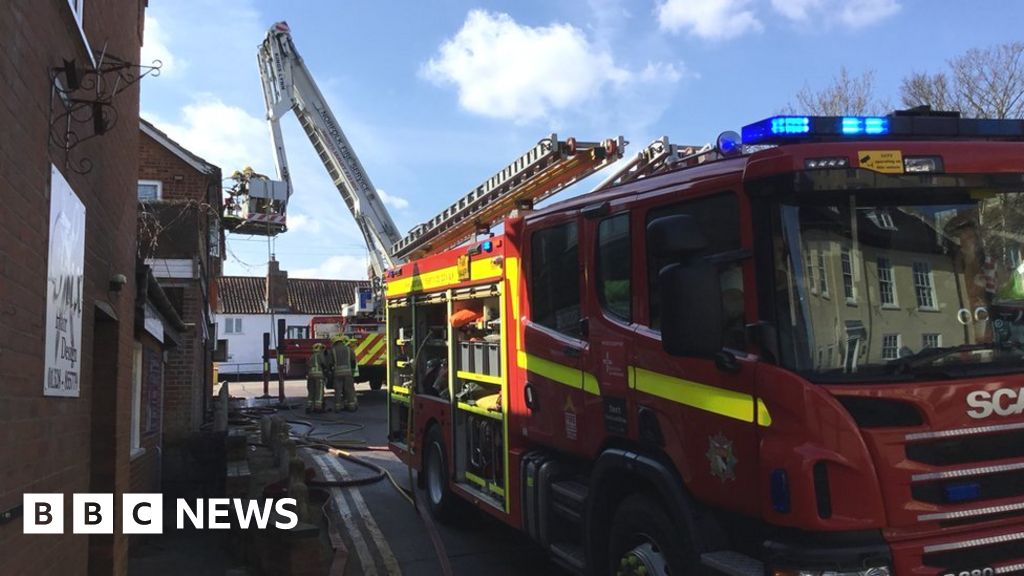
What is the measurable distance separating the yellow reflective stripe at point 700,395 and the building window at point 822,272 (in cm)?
56

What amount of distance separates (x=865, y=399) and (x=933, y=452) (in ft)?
1.14

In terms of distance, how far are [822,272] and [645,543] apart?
168 cm

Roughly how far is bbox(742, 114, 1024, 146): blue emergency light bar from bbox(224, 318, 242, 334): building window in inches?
1672

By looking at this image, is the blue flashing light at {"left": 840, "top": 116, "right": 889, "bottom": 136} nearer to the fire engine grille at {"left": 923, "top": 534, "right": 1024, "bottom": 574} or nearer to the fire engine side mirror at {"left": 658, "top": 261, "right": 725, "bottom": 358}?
the fire engine side mirror at {"left": 658, "top": 261, "right": 725, "bottom": 358}

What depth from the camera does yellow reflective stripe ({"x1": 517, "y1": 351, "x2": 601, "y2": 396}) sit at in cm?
453

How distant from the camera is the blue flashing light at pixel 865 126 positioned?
11.8 ft

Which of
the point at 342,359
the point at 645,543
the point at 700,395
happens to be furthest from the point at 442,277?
the point at 342,359

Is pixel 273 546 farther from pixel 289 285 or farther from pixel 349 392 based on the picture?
pixel 289 285

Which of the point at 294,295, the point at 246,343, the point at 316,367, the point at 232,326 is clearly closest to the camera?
the point at 316,367

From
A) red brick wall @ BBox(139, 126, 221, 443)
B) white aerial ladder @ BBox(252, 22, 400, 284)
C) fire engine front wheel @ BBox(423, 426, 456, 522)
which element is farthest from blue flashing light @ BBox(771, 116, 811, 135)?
white aerial ladder @ BBox(252, 22, 400, 284)

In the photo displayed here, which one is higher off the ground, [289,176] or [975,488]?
[289,176]

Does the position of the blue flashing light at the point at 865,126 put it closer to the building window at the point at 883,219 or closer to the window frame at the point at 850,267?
the building window at the point at 883,219

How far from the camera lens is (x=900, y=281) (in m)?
3.23

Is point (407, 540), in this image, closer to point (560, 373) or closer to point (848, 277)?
point (560, 373)
